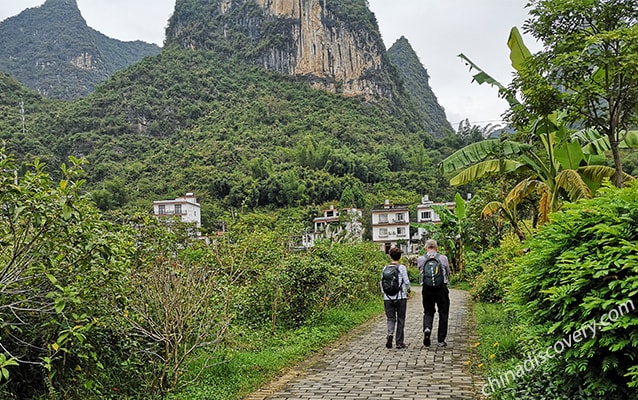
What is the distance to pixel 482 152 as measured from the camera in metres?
10.9

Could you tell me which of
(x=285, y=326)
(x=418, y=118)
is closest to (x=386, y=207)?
(x=285, y=326)

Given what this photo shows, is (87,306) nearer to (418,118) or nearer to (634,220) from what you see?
(634,220)

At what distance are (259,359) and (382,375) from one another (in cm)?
169

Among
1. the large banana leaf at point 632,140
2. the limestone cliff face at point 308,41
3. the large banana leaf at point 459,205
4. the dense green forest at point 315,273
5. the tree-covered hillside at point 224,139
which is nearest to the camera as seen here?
the dense green forest at point 315,273

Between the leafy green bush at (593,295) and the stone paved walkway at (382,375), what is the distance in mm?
1393

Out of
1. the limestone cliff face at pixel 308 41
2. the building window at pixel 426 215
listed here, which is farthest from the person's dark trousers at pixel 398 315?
the limestone cliff face at pixel 308 41

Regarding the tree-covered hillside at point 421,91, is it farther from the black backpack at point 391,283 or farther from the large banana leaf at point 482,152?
the black backpack at point 391,283

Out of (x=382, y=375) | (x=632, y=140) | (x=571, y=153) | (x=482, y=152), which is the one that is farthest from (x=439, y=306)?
(x=632, y=140)

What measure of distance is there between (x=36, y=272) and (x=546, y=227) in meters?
→ 4.34

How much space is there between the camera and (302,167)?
264ft

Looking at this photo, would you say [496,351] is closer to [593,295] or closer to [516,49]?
[593,295]

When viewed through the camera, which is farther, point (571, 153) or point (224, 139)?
point (224, 139)

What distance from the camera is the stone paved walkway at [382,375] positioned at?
5262 millimetres

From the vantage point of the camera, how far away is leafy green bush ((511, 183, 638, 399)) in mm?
3332
